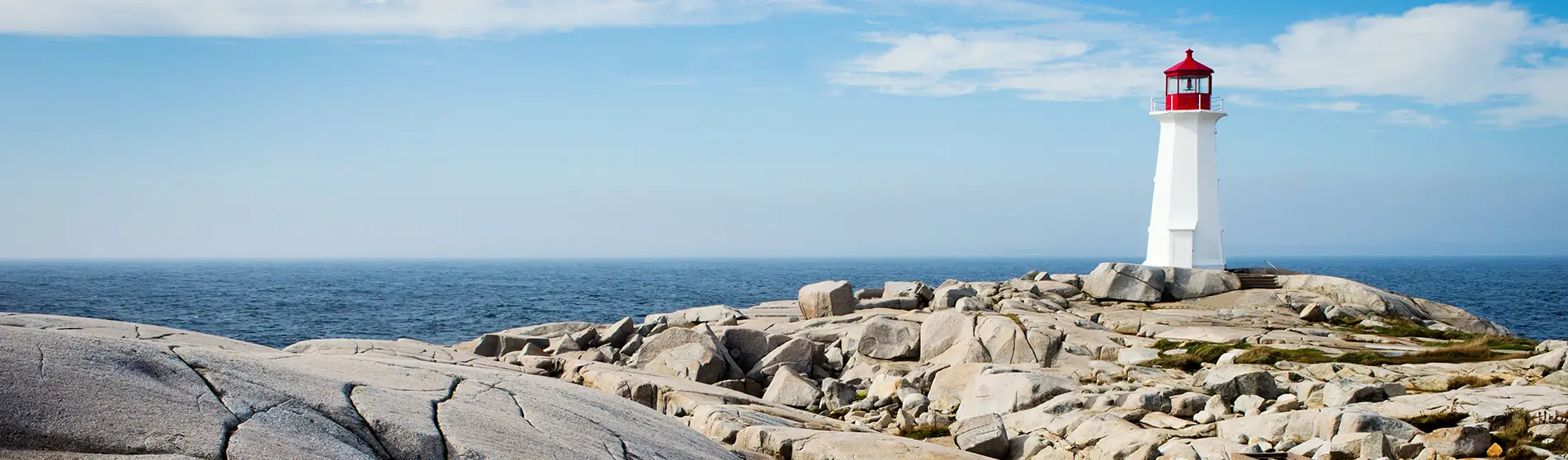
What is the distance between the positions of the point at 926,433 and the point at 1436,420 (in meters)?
6.10

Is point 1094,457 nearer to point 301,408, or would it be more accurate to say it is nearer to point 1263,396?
point 1263,396

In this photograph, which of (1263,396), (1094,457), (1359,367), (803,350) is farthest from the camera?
(803,350)

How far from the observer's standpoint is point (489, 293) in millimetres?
70312

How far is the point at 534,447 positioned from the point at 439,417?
0.91 metres

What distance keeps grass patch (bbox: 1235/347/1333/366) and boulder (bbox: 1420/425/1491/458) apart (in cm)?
650

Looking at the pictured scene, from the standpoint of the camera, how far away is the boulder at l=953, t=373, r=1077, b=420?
1448 centimetres

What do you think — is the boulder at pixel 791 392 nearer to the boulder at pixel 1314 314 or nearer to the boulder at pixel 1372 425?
the boulder at pixel 1372 425

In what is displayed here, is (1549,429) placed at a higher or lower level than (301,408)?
lower

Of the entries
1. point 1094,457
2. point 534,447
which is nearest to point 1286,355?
point 1094,457

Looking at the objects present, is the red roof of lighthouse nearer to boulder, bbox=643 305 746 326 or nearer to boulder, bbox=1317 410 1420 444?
boulder, bbox=643 305 746 326

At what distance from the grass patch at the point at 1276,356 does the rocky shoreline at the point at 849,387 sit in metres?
0.08

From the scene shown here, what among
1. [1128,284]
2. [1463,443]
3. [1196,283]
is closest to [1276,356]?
[1463,443]

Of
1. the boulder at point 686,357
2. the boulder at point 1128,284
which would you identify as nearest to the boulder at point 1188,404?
the boulder at point 686,357

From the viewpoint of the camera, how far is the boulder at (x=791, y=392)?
16.8 meters
